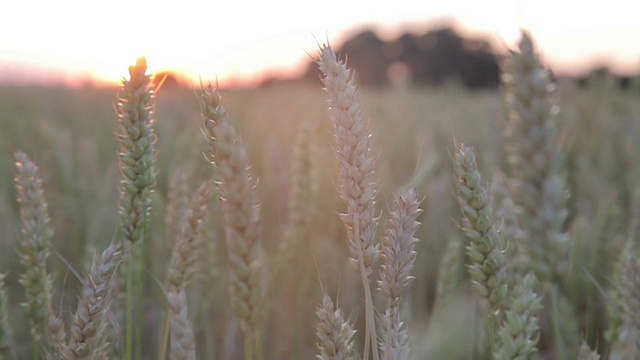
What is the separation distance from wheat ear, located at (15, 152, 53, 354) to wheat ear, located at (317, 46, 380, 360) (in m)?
0.53

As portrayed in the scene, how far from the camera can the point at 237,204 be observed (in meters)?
0.70

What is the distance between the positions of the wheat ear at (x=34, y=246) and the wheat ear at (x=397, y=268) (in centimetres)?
58

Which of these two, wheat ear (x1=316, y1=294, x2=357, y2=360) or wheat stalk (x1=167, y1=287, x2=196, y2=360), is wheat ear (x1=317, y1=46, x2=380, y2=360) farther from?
wheat stalk (x1=167, y1=287, x2=196, y2=360)

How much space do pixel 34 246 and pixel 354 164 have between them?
566mm

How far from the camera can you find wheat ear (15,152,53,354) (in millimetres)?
987

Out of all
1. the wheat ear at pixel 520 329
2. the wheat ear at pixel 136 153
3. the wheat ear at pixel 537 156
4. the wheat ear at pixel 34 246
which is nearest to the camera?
the wheat ear at pixel 537 156

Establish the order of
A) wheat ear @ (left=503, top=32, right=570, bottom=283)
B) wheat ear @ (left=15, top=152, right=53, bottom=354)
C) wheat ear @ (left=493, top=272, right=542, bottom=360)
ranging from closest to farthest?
wheat ear @ (left=503, top=32, right=570, bottom=283), wheat ear @ (left=493, top=272, right=542, bottom=360), wheat ear @ (left=15, top=152, right=53, bottom=354)

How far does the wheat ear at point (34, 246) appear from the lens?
0.99 meters

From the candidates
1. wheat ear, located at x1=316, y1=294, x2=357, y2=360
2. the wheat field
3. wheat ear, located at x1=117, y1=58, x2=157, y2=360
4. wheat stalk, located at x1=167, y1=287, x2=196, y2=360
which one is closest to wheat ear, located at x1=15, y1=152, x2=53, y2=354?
the wheat field

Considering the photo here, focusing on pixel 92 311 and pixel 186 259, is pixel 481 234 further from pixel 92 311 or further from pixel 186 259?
pixel 92 311

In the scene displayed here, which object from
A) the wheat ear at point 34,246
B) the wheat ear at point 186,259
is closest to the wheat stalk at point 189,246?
the wheat ear at point 186,259

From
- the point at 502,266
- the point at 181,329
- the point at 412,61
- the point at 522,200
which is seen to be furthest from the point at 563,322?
the point at 412,61

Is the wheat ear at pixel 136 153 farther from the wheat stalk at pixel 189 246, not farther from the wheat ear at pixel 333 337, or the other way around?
the wheat ear at pixel 333 337

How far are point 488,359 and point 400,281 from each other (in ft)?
2.09
